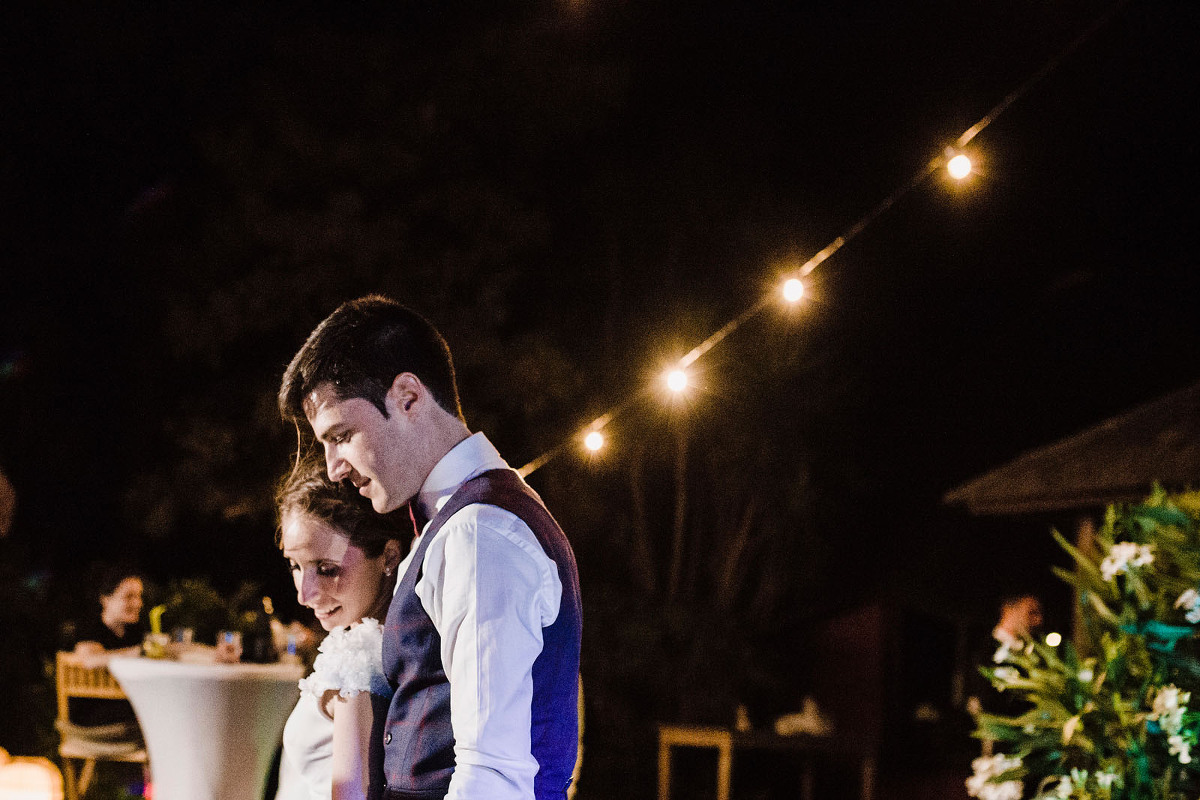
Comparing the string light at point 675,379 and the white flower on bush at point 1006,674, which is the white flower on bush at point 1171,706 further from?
the string light at point 675,379

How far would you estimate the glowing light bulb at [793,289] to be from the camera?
514 centimetres

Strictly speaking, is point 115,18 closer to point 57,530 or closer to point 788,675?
point 57,530

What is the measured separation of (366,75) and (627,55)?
2.60 m

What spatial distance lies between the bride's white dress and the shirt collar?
0.81 ft

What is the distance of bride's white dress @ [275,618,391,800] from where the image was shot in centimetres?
187

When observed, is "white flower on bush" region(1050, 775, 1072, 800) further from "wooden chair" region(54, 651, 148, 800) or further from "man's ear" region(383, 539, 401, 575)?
"wooden chair" region(54, 651, 148, 800)

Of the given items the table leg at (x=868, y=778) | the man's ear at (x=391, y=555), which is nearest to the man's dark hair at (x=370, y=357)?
the man's ear at (x=391, y=555)

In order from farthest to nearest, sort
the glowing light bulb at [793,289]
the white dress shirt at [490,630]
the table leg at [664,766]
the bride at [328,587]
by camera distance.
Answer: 1. the table leg at [664,766]
2. the glowing light bulb at [793,289]
3. the bride at [328,587]
4. the white dress shirt at [490,630]

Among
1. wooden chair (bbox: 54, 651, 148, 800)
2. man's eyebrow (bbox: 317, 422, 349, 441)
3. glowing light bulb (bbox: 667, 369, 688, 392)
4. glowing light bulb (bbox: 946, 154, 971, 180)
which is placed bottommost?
wooden chair (bbox: 54, 651, 148, 800)

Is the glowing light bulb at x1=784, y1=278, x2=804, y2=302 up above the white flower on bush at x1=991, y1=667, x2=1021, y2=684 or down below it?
above

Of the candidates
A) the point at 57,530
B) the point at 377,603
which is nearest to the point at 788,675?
the point at 57,530

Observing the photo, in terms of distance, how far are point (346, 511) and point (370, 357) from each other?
1.89 ft

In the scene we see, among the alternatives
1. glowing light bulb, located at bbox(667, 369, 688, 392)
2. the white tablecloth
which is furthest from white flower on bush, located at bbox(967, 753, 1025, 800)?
the white tablecloth

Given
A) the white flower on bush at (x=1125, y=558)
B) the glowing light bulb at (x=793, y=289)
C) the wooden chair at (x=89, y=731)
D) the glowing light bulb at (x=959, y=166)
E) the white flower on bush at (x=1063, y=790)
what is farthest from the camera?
the wooden chair at (x=89, y=731)
